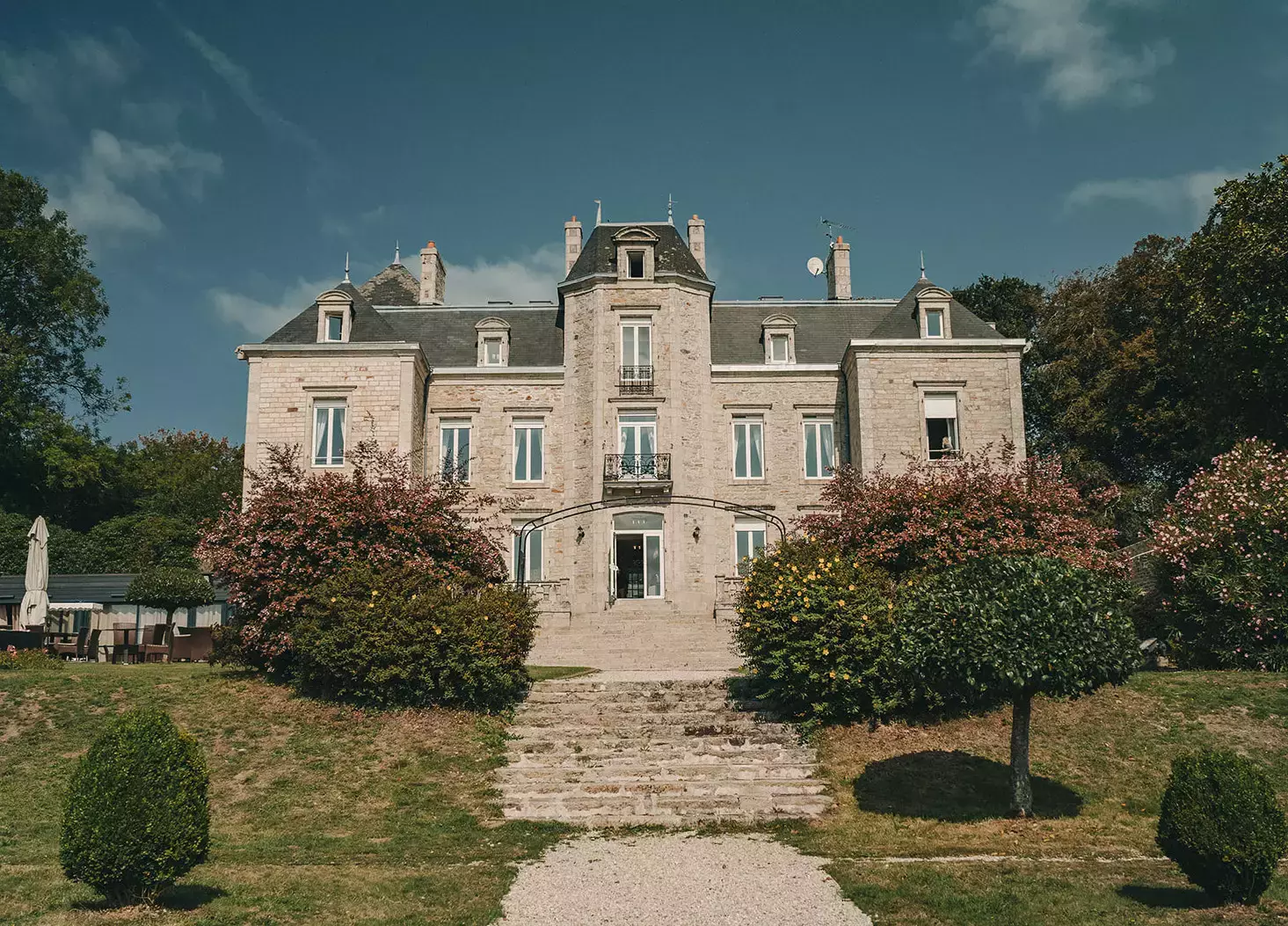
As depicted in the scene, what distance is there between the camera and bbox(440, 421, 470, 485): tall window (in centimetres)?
2820

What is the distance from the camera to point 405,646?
15211 millimetres

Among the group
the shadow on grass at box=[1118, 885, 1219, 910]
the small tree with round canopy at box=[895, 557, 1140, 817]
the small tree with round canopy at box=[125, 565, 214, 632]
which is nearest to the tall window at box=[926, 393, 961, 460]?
the small tree with round canopy at box=[895, 557, 1140, 817]

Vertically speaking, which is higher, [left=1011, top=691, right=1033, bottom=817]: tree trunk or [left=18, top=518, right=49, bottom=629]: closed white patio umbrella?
[left=18, top=518, right=49, bottom=629]: closed white patio umbrella

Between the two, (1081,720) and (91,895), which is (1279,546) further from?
(91,895)

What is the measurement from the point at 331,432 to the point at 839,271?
16939 mm

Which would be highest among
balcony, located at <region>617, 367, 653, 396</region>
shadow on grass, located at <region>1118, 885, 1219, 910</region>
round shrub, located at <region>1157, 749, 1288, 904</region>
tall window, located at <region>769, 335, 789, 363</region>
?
tall window, located at <region>769, 335, 789, 363</region>

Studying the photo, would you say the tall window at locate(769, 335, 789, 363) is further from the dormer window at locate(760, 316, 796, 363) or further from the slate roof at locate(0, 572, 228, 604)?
the slate roof at locate(0, 572, 228, 604)

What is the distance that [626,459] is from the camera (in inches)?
1082

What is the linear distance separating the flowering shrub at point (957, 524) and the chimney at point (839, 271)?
15.7 m

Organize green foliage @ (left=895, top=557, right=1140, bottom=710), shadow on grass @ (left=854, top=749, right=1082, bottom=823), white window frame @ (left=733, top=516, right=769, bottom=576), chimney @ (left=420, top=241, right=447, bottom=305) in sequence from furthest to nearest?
chimney @ (left=420, top=241, right=447, bottom=305) → white window frame @ (left=733, top=516, right=769, bottom=576) → shadow on grass @ (left=854, top=749, right=1082, bottom=823) → green foliage @ (left=895, top=557, right=1140, bottom=710)

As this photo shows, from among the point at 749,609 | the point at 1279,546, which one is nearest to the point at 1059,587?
the point at 749,609

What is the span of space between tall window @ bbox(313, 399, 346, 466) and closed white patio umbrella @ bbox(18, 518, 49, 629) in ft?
Answer: 23.8

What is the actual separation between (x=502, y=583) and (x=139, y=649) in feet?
27.8

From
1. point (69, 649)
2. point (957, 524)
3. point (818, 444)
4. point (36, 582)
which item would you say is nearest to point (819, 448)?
point (818, 444)
